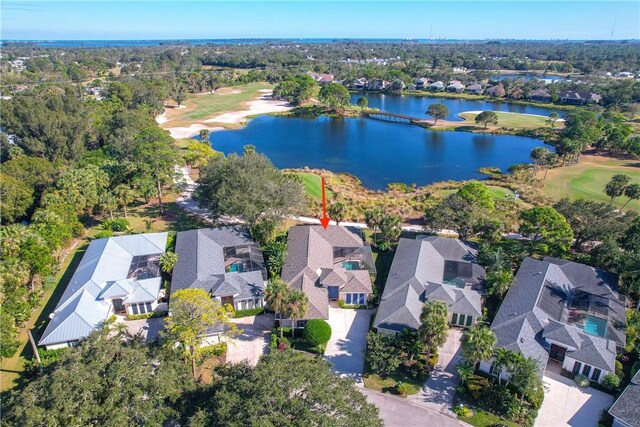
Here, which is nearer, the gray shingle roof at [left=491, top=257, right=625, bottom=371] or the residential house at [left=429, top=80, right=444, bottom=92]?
the gray shingle roof at [left=491, top=257, right=625, bottom=371]

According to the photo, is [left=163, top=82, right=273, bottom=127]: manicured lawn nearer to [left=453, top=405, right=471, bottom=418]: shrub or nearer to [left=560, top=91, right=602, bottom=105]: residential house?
[left=453, top=405, right=471, bottom=418]: shrub

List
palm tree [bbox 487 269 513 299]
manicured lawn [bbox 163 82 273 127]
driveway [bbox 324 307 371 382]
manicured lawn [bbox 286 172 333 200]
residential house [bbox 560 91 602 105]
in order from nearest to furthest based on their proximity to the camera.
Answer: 1. driveway [bbox 324 307 371 382]
2. palm tree [bbox 487 269 513 299]
3. manicured lawn [bbox 286 172 333 200]
4. manicured lawn [bbox 163 82 273 127]
5. residential house [bbox 560 91 602 105]

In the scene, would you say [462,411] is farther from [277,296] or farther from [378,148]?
[378,148]

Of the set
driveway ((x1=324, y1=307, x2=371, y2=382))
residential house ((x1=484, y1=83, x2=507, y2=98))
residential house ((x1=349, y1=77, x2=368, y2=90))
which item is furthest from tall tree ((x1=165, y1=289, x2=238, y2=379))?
residential house ((x1=349, y1=77, x2=368, y2=90))

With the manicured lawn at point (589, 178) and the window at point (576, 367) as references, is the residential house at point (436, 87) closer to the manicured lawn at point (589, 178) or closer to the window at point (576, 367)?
the manicured lawn at point (589, 178)

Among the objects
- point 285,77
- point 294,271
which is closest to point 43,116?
point 294,271

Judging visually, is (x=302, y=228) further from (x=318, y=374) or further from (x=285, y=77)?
(x=285, y=77)
